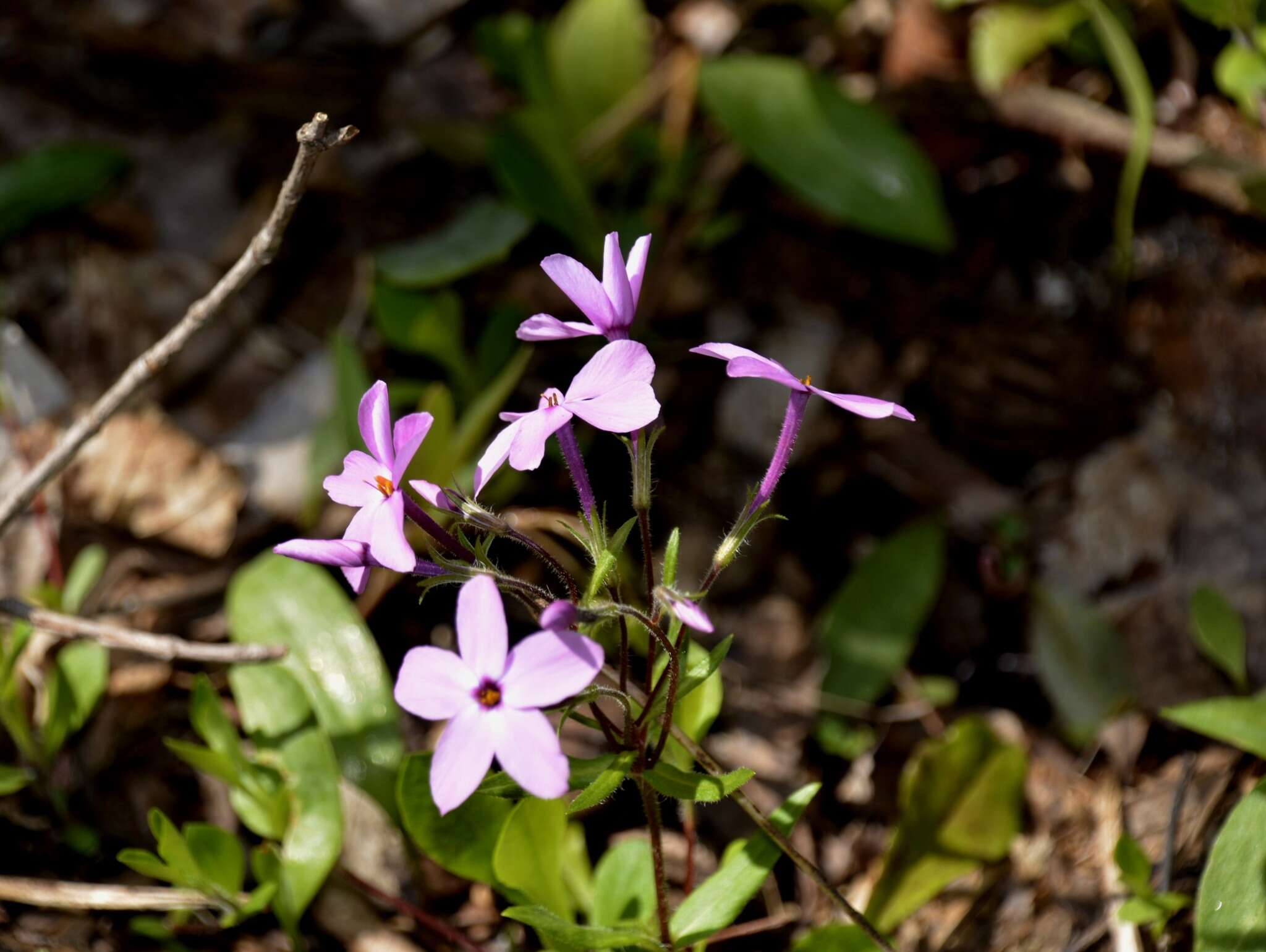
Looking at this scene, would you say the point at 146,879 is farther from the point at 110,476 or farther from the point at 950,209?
the point at 950,209

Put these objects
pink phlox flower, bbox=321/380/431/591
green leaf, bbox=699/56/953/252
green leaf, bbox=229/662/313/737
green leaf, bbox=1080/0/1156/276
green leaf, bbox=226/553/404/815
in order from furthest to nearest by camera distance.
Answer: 1. green leaf, bbox=699/56/953/252
2. green leaf, bbox=1080/0/1156/276
3. green leaf, bbox=226/553/404/815
4. green leaf, bbox=229/662/313/737
5. pink phlox flower, bbox=321/380/431/591

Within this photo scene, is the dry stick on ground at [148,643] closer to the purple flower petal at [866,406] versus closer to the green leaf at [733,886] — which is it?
the green leaf at [733,886]

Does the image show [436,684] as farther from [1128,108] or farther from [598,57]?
[1128,108]

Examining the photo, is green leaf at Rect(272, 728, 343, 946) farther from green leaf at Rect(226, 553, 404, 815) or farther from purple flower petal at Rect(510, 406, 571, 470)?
purple flower petal at Rect(510, 406, 571, 470)

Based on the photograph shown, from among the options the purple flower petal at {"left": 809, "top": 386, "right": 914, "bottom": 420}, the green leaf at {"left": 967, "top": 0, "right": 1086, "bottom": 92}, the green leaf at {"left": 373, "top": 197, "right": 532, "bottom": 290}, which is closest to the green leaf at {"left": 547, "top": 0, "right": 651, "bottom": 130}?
the green leaf at {"left": 373, "top": 197, "right": 532, "bottom": 290}

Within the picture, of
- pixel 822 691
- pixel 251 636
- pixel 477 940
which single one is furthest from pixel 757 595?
pixel 251 636
